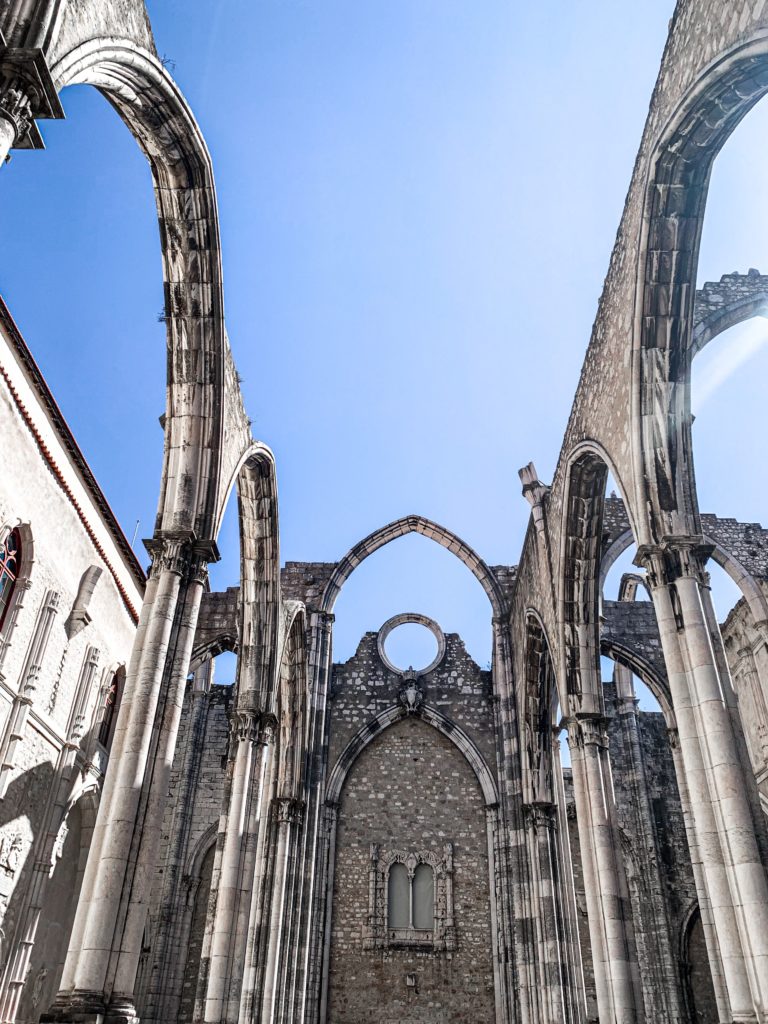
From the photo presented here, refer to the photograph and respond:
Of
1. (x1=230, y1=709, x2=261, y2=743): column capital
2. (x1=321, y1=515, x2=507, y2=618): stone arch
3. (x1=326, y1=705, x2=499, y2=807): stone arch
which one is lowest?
(x1=230, y1=709, x2=261, y2=743): column capital

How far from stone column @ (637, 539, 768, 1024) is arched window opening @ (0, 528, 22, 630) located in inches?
343

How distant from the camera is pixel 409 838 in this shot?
15.8 m

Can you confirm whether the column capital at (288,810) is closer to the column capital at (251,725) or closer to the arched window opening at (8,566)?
the column capital at (251,725)

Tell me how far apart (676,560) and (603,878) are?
462 cm

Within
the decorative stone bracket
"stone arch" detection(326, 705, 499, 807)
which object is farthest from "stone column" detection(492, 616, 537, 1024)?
the decorative stone bracket

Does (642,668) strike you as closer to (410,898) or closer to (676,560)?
(410,898)

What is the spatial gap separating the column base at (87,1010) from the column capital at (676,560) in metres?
5.79

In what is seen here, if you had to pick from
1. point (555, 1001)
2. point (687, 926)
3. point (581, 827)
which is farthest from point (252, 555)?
point (687, 926)

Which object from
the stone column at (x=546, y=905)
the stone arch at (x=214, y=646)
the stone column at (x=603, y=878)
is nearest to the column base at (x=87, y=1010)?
the stone column at (x=603, y=878)

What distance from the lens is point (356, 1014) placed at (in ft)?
46.3

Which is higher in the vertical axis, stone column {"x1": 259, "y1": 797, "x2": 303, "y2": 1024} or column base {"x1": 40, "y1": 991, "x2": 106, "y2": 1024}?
stone column {"x1": 259, "y1": 797, "x2": 303, "y2": 1024}

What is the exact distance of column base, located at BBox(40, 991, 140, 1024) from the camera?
17.0ft

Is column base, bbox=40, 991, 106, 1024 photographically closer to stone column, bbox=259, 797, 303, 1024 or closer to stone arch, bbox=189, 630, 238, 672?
stone column, bbox=259, 797, 303, 1024

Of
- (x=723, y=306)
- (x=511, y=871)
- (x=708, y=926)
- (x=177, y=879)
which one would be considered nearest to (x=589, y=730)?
(x=708, y=926)
